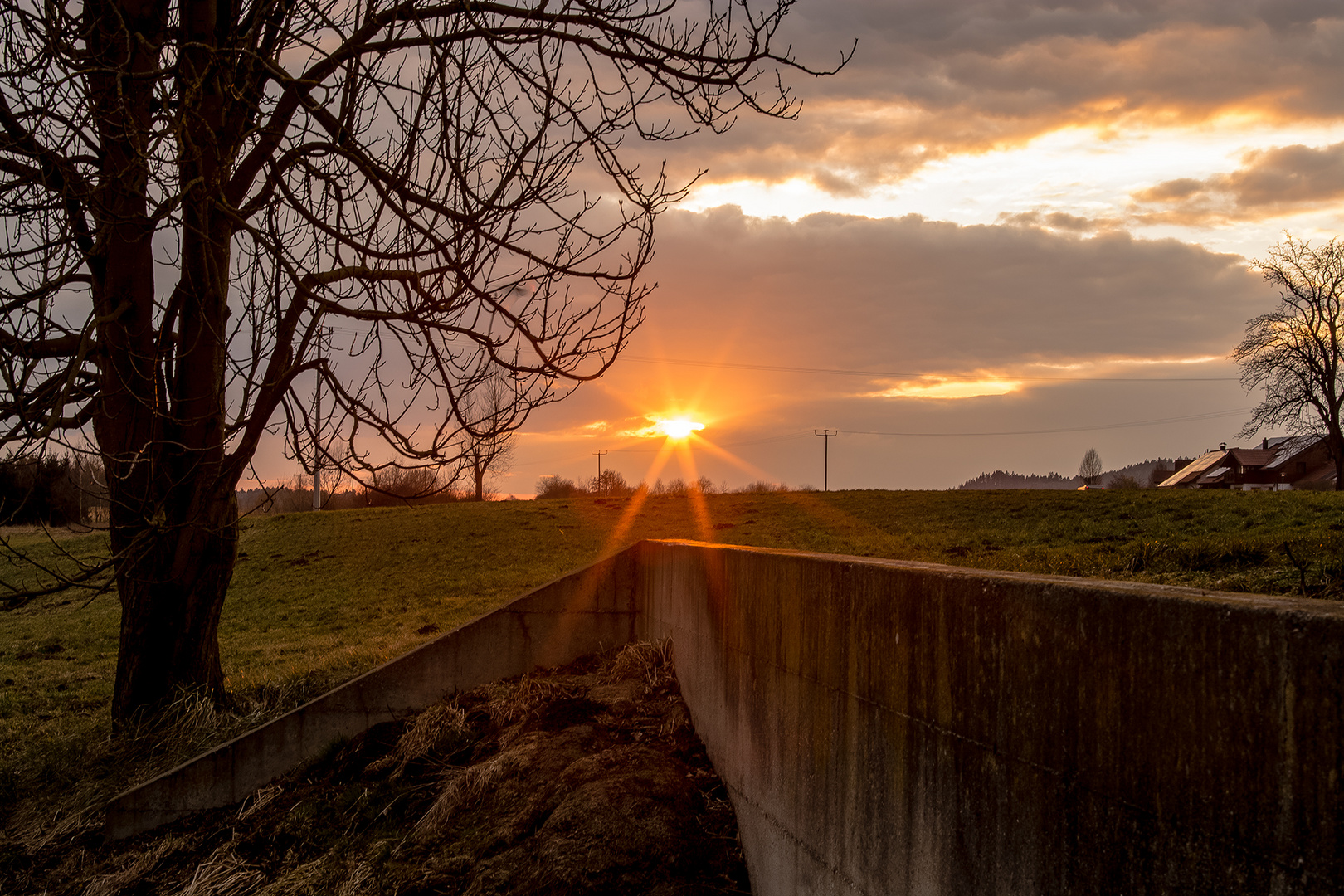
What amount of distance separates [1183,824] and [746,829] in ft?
11.0

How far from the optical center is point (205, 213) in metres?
6.33

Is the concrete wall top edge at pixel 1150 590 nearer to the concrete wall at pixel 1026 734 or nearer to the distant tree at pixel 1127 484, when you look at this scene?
the concrete wall at pixel 1026 734

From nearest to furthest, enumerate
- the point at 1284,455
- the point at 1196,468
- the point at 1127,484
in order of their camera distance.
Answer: the point at 1127,484
the point at 1284,455
the point at 1196,468

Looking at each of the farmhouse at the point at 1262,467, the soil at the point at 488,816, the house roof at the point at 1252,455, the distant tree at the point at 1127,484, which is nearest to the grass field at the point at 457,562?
the soil at the point at 488,816

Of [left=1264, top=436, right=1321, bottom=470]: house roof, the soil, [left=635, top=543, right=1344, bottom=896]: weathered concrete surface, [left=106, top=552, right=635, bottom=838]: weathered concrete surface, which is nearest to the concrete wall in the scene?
[left=635, top=543, right=1344, bottom=896]: weathered concrete surface

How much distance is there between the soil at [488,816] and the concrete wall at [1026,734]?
0.54 m

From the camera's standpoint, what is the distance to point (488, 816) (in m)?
6.01

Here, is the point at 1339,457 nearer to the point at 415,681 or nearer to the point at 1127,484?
the point at 1127,484

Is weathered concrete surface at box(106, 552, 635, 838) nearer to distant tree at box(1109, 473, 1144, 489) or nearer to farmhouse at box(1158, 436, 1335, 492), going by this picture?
distant tree at box(1109, 473, 1144, 489)

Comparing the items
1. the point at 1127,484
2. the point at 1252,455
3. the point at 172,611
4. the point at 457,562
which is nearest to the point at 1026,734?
the point at 172,611

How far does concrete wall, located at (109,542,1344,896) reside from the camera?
1.75 meters

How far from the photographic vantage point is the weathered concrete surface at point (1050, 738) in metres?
1.74

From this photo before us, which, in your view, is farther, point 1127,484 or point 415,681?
point 1127,484

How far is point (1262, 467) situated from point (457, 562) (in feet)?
247
